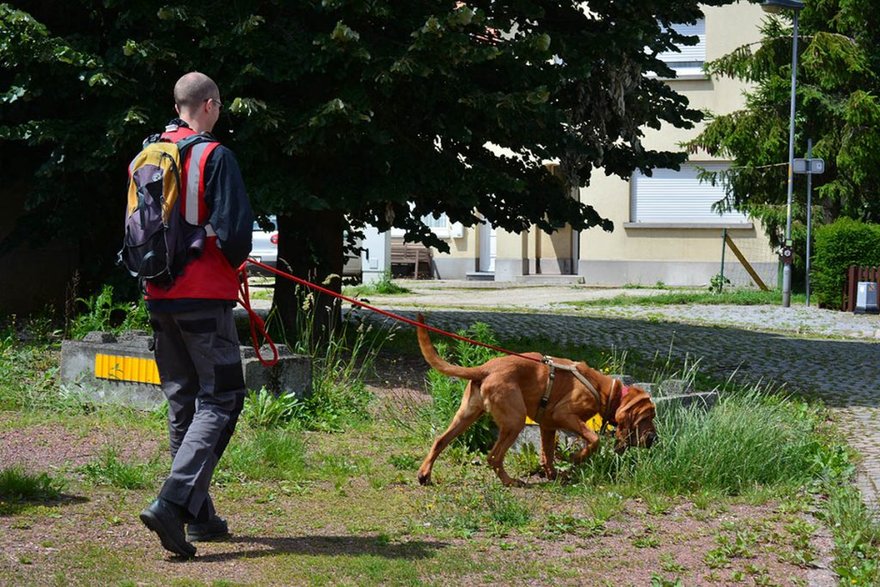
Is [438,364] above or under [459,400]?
above

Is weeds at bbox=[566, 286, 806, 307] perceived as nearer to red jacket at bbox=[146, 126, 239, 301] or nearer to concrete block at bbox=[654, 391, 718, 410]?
concrete block at bbox=[654, 391, 718, 410]

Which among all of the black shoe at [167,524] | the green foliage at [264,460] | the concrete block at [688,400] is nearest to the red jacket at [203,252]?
the black shoe at [167,524]

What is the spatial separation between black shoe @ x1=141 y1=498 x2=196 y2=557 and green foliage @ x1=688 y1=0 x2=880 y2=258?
23.5 meters

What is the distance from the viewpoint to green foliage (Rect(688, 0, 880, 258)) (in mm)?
26672

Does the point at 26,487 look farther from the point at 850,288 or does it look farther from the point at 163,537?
the point at 850,288

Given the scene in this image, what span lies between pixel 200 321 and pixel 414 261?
30.0 meters

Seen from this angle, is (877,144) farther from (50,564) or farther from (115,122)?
(50,564)

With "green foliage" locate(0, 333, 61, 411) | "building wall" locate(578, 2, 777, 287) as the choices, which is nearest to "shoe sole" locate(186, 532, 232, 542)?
"green foliage" locate(0, 333, 61, 411)

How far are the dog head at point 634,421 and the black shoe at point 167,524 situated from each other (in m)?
2.88

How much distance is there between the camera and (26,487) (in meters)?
6.34

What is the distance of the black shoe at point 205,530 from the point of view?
18.5 feet

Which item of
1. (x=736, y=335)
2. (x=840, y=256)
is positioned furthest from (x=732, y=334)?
(x=840, y=256)

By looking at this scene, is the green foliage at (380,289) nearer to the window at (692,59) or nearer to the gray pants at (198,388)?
the window at (692,59)

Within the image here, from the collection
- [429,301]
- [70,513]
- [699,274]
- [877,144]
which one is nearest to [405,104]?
[70,513]
